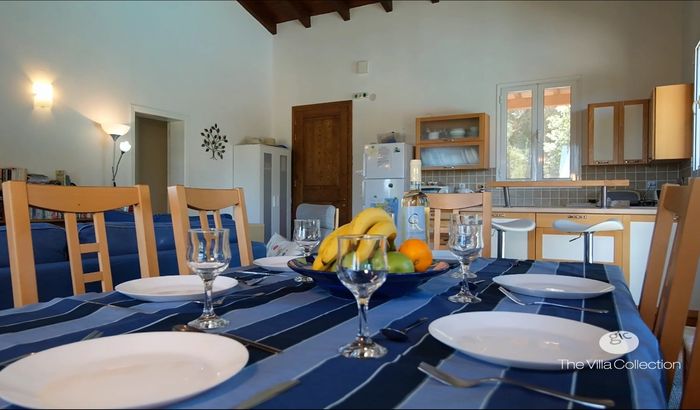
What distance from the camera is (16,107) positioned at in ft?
13.7

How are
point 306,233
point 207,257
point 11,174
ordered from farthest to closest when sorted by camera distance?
1. point 11,174
2. point 306,233
3. point 207,257

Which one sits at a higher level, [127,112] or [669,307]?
[127,112]

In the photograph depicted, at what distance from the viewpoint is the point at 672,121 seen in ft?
13.4

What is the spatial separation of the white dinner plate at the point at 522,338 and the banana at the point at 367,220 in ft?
0.91

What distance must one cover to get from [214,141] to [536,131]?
4112mm

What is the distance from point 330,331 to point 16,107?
4.68 meters

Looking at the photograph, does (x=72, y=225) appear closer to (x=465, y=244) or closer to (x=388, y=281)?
(x=388, y=281)

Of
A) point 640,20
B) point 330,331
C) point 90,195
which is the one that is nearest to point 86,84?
point 90,195

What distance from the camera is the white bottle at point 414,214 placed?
118 cm

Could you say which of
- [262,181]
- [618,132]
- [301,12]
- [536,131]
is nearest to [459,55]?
[536,131]

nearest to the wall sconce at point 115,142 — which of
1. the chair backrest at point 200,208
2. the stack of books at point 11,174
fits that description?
the stack of books at point 11,174

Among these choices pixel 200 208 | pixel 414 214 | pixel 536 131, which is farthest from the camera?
pixel 536 131

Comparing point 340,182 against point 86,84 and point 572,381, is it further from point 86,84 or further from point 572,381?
point 572,381

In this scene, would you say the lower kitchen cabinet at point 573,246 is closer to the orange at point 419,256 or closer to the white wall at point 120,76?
the orange at point 419,256
